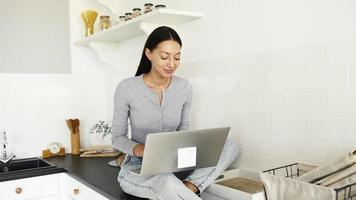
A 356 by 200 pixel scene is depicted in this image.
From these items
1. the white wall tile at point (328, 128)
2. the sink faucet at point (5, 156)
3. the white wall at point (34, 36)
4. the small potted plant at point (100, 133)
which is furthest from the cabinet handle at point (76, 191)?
the white wall tile at point (328, 128)

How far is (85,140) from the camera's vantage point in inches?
103

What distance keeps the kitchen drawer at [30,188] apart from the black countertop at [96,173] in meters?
0.11

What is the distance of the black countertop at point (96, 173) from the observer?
1493 mm

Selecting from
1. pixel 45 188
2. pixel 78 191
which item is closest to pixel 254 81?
pixel 78 191

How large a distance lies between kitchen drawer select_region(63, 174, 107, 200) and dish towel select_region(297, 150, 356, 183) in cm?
86

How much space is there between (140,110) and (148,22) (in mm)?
485

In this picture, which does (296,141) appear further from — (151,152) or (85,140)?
(85,140)

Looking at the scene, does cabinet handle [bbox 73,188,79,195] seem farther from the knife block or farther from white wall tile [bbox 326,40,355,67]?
white wall tile [bbox 326,40,355,67]

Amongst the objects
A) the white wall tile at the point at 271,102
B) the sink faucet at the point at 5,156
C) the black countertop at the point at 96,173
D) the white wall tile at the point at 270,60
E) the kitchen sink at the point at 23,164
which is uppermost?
the white wall tile at the point at 270,60

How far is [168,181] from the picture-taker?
1252mm

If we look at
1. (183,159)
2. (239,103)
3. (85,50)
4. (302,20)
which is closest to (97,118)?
(85,50)

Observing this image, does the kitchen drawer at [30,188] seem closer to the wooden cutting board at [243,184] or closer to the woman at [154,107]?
the woman at [154,107]

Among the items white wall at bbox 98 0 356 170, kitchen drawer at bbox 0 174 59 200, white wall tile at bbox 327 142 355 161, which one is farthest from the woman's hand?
kitchen drawer at bbox 0 174 59 200

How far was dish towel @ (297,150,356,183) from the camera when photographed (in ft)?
3.21
